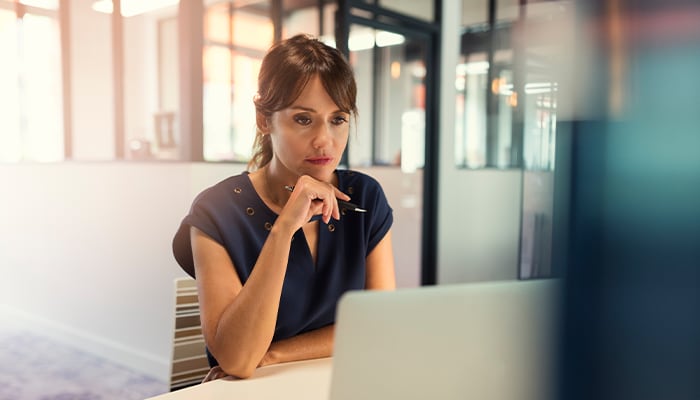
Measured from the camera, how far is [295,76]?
879 mm

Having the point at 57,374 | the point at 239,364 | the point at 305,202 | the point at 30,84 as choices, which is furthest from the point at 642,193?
the point at 57,374

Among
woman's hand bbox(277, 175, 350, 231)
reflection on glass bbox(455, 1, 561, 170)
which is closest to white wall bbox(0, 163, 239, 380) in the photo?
woman's hand bbox(277, 175, 350, 231)

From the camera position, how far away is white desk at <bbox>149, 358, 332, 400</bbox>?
0.78 metres

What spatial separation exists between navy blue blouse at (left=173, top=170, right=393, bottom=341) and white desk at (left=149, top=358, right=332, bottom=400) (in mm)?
85

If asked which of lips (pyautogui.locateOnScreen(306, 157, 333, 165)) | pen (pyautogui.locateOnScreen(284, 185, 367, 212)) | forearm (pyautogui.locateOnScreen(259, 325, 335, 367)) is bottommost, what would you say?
forearm (pyautogui.locateOnScreen(259, 325, 335, 367))

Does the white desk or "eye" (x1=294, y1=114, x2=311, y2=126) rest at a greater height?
"eye" (x1=294, y1=114, x2=311, y2=126)

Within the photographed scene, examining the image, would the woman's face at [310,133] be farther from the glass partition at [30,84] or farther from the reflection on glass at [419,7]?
the reflection on glass at [419,7]

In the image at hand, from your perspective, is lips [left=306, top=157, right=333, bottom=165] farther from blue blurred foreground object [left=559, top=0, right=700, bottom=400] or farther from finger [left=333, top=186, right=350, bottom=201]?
blue blurred foreground object [left=559, top=0, right=700, bottom=400]

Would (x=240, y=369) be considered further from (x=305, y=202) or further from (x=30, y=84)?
(x=30, y=84)

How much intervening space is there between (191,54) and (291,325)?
716 mm

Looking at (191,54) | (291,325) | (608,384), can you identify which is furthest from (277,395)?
(191,54)

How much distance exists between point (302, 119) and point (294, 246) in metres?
0.23

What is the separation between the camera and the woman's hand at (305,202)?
0.83 metres

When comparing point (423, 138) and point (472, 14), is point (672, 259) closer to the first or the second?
point (423, 138)
